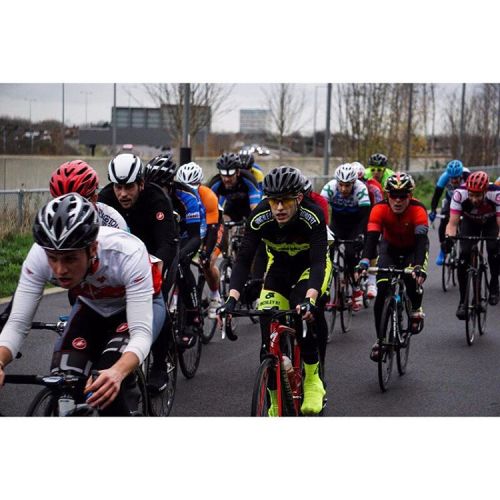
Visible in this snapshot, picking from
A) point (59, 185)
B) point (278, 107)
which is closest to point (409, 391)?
point (59, 185)

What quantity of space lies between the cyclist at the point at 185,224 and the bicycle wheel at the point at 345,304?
96.1 inches

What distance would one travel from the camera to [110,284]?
4.38 m

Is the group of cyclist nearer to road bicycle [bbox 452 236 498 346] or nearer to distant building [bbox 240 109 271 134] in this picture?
road bicycle [bbox 452 236 498 346]

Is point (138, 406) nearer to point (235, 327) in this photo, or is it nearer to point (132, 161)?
point (132, 161)

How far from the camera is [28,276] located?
13.6 ft

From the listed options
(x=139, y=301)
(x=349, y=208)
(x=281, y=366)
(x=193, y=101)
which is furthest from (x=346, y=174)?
(x=193, y=101)

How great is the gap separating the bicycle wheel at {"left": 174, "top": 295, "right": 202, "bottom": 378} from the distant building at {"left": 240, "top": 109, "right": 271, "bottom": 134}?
3535 cm

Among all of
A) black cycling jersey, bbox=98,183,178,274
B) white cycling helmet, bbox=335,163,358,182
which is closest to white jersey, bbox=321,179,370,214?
white cycling helmet, bbox=335,163,358,182

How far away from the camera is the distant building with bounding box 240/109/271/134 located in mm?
44181

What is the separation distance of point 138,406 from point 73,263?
1.08m

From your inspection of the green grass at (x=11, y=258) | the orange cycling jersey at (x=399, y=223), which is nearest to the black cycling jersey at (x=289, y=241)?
the orange cycling jersey at (x=399, y=223)

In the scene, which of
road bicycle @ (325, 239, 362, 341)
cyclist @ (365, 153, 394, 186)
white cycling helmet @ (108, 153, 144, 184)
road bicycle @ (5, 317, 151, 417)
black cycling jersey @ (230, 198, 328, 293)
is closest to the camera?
road bicycle @ (5, 317, 151, 417)

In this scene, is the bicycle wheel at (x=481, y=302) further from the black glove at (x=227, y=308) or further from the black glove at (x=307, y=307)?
the black glove at (x=227, y=308)

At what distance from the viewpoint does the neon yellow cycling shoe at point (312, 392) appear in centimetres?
602
